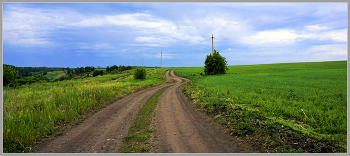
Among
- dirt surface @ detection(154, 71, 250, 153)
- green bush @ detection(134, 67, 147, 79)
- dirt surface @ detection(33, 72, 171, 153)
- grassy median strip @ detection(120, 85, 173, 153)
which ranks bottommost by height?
dirt surface @ detection(154, 71, 250, 153)

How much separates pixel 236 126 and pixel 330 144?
9.93ft

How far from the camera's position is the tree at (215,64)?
5750cm

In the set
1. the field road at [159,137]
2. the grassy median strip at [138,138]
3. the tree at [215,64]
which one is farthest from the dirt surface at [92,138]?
the tree at [215,64]

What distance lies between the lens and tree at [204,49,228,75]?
57.5 meters

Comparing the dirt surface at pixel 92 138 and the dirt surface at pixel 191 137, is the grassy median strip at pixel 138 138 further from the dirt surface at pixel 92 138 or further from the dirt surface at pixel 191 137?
the dirt surface at pixel 191 137

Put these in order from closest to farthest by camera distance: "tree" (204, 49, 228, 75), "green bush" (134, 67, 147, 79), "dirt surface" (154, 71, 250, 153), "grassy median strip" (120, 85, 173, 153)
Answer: "grassy median strip" (120, 85, 173, 153) < "dirt surface" (154, 71, 250, 153) < "green bush" (134, 67, 147, 79) < "tree" (204, 49, 228, 75)

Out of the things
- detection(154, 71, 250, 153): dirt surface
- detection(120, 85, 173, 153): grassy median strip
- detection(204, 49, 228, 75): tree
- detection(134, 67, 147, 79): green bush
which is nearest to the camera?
detection(120, 85, 173, 153): grassy median strip

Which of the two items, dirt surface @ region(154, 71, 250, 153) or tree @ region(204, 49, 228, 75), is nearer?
dirt surface @ region(154, 71, 250, 153)

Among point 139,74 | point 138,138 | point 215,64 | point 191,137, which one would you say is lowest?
point 191,137

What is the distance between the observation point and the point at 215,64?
57.0 m

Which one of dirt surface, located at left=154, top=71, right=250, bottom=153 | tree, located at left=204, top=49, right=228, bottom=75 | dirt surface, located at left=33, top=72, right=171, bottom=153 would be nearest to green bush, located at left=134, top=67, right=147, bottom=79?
tree, located at left=204, top=49, right=228, bottom=75

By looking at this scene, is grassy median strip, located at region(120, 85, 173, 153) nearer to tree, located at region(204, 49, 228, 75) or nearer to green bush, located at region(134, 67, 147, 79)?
green bush, located at region(134, 67, 147, 79)

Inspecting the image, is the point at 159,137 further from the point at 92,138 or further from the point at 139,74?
the point at 139,74

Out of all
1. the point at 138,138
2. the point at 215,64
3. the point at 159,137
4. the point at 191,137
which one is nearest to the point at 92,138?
the point at 138,138
